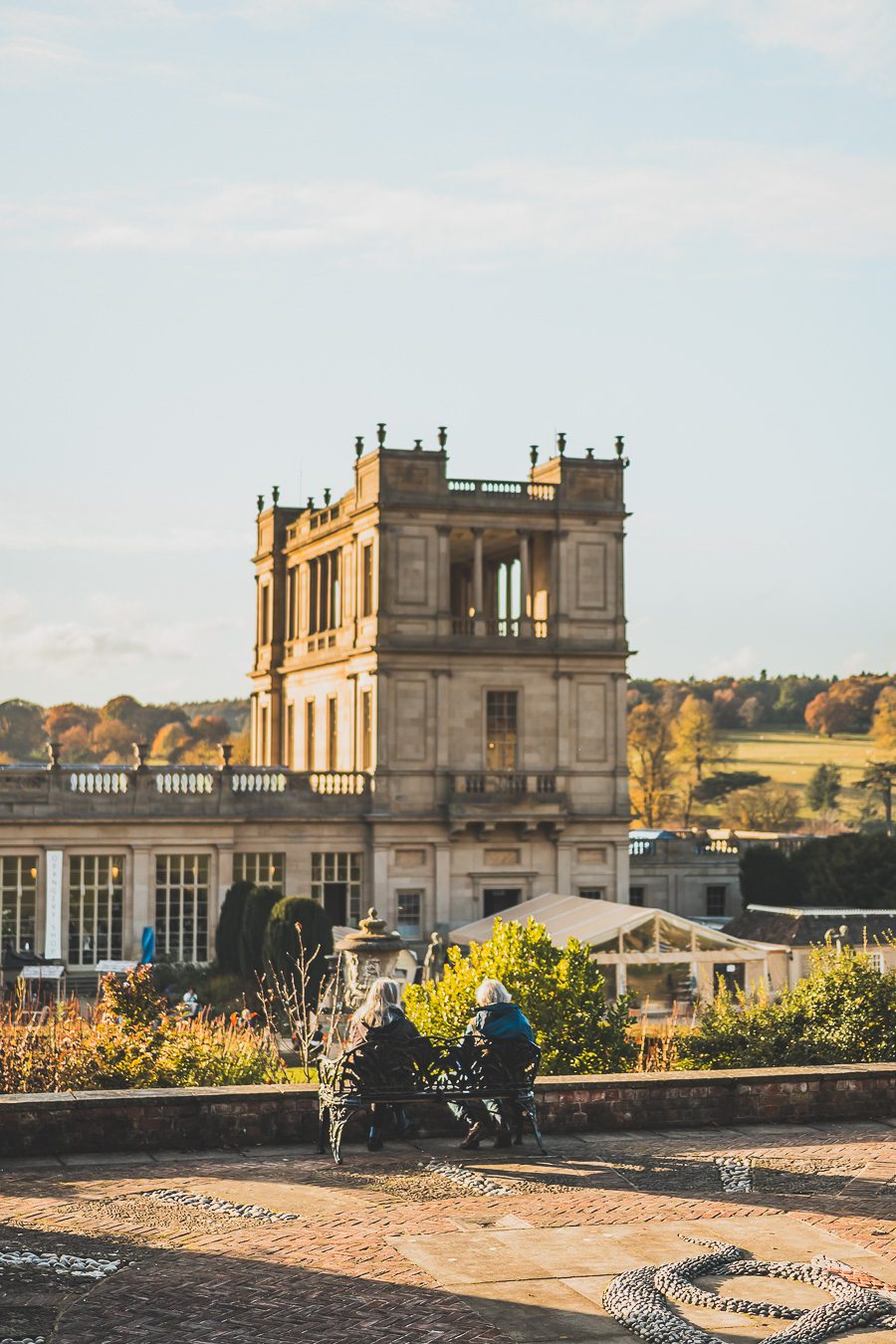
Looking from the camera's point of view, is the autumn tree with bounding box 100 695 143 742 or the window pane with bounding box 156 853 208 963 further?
the autumn tree with bounding box 100 695 143 742

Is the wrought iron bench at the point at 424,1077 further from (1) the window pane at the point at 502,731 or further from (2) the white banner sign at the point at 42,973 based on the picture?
(1) the window pane at the point at 502,731

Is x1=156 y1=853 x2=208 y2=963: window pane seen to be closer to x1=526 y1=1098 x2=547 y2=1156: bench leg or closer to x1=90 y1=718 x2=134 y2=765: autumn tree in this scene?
x1=526 y1=1098 x2=547 y2=1156: bench leg

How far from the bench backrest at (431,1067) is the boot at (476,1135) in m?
0.32

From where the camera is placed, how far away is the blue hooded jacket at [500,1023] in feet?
46.3

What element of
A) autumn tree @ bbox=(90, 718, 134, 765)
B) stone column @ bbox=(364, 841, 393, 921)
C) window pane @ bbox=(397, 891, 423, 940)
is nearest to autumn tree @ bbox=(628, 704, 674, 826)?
autumn tree @ bbox=(90, 718, 134, 765)

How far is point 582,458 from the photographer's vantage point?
5219 centimetres

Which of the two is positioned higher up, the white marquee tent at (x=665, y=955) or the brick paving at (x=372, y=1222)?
the brick paving at (x=372, y=1222)

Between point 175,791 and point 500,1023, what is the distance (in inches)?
1362

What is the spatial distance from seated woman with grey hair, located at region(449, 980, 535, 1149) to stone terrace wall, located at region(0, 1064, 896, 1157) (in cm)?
46

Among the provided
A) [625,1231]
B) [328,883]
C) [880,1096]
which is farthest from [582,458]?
[625,1231]

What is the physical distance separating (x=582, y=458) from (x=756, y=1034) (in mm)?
33882

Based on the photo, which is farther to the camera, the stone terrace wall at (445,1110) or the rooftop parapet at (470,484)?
the rooftop parapet at (470,484)

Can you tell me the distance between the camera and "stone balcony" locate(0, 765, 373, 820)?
152 ft

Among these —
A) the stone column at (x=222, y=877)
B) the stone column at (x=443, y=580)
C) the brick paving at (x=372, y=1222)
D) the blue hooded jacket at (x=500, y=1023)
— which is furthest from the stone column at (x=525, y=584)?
the blue hooded jacket at (x=500, y=1023)
